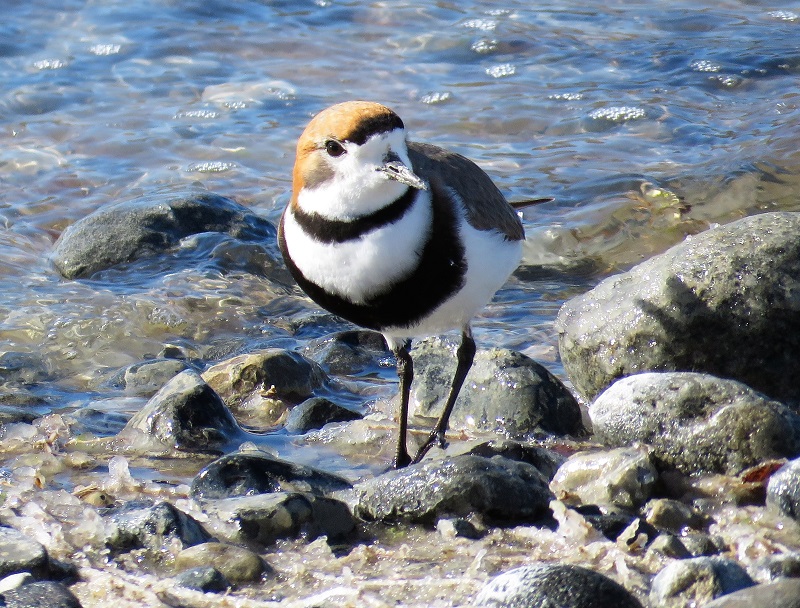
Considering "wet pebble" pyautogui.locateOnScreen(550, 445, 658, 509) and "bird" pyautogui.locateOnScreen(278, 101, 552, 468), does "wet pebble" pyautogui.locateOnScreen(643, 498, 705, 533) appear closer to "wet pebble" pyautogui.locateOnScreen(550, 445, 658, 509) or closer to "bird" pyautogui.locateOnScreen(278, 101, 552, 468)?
"wet pebble" pyautogui.locateOnScreen(550, 445, 658, 509)

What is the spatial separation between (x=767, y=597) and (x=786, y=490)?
0.93 meters

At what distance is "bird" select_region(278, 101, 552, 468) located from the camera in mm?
4062

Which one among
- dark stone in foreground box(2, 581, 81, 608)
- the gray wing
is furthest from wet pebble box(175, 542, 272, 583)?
the gray wing

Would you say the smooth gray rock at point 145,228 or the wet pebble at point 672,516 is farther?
the smooth gray rock at point 145,228

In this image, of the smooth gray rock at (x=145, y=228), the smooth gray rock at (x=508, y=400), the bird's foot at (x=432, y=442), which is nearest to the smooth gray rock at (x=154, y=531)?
the bird's foot at (x=432, y=442)

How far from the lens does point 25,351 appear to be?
6.30m

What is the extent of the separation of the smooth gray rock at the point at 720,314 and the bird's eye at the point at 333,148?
1650 millimetres

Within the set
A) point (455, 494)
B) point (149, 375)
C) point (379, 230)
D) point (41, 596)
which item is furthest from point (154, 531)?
point (149, 375)

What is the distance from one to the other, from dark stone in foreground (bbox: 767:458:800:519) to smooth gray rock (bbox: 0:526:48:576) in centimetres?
241

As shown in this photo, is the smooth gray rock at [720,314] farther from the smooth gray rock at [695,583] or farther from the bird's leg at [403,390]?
the smooth gray rock at [695,583]

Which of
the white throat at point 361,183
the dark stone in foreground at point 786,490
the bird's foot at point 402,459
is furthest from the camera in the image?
the bird's foot at point 402,459

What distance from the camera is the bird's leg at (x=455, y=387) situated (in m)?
4.94

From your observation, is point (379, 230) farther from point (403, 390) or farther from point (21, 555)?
point (21, 555)

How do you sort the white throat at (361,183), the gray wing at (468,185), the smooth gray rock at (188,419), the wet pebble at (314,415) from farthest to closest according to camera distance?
the wet pebble at (314,415), the smooth gray rock at (188,419), the gray wing at (468,185), the white throat at (361,183)
